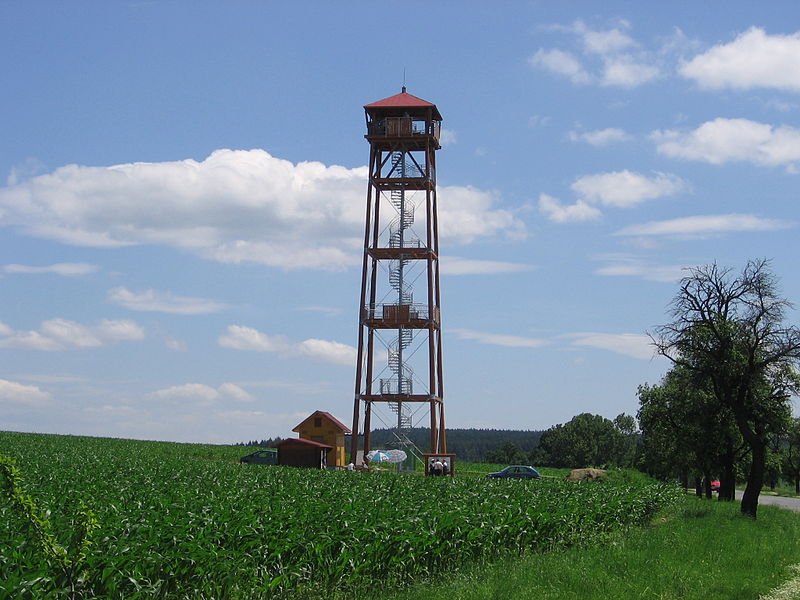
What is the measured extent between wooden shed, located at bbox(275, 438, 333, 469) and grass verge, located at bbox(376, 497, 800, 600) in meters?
27.2

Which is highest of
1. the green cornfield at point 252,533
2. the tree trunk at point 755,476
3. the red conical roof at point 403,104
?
the red conical roof at point 403,104

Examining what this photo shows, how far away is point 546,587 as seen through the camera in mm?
16703

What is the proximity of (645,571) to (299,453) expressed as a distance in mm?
34631

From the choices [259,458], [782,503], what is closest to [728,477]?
[782,503]

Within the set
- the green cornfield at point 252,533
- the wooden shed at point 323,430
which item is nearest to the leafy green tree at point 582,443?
the wooden shed at point 323,430

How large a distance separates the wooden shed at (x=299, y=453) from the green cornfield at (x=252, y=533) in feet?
67.4

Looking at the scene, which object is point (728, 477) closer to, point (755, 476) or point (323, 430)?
point (755, 476)

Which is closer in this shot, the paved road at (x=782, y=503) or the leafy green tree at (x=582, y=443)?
the paved road at (x=782, y=503)

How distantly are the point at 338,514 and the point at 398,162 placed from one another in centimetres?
3561

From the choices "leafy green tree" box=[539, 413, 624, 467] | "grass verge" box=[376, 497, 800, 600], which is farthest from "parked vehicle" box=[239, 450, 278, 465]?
"leafy green tree" box=[539, 413, 624, 467]

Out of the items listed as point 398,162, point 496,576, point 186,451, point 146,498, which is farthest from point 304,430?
point 496,576

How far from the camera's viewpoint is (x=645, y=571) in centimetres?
1859

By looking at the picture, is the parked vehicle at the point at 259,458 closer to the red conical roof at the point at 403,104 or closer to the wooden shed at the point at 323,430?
the wooden shed at the point at 323,430

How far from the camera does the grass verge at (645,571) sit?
16.5 m
